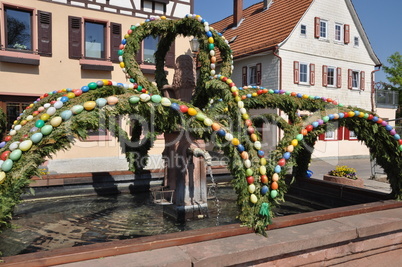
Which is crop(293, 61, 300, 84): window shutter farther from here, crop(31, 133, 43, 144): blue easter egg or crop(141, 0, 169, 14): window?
crop(31, 133, 43, 144): blue easter egg

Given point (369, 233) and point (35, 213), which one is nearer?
point (369, 233)

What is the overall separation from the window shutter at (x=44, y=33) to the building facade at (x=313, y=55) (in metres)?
9.43

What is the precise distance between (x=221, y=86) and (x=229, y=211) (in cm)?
242

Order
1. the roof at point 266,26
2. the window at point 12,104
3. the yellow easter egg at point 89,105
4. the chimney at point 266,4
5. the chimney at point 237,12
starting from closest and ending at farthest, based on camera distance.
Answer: the yellow easter egg at point 89,105
the window at point 12,104
the roof at point 266,26
the chimney at point 266,4
the chimney at point 237,12

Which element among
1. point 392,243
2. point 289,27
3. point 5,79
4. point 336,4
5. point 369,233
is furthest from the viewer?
point 336,4

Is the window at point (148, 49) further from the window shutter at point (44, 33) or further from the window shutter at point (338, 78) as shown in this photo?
the window shutter at point (338, 78)

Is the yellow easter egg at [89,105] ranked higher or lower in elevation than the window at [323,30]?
lower

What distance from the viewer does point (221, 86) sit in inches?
169

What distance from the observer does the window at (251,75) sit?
17531mm

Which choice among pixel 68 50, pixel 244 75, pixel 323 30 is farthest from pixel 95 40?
pixel 323 30

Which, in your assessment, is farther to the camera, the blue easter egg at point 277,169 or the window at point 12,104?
the window at point 12,104

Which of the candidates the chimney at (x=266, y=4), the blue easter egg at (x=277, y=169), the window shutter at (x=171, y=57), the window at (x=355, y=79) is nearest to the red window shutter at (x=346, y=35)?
the window at (x=355, y=79)

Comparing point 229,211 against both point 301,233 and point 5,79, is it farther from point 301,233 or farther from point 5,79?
point 5,79

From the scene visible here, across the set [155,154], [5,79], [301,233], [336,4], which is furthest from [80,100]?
[336,4]
